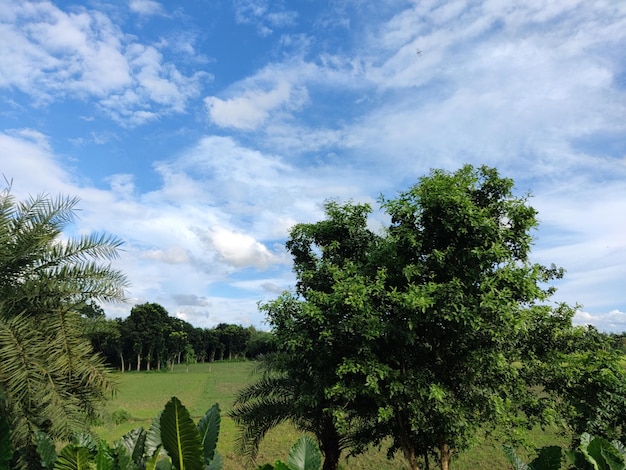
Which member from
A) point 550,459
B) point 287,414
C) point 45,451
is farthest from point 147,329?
point 550,459

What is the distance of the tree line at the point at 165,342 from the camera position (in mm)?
47750

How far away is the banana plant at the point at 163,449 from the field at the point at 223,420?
410 centimetres

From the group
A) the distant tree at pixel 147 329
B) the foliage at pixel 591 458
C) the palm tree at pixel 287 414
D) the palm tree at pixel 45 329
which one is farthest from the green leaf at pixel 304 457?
the distant tree at pixel 147 329

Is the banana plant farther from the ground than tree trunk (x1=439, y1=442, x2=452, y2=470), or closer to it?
farther from the ground

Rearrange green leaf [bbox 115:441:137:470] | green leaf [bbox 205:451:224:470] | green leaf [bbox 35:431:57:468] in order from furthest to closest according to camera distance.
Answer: green leaf [bbox 35:431:57:468]
green leaf [bbox 205:451:224:470]
green leaf [bbox 115:441:137:470]

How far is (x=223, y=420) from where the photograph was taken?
76.2 ft

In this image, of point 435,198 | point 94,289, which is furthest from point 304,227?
point 94,289

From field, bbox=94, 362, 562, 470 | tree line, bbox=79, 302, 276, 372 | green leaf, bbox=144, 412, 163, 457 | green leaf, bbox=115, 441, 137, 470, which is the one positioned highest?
tree line, bbox=79, 302, 276, 372

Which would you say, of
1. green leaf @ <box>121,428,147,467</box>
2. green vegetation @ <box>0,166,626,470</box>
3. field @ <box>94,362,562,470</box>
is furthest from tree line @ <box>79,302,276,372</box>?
green leaf @ <box>121,428,147,467</box>

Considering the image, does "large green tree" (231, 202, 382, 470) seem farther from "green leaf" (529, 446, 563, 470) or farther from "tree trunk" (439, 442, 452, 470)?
"green leaf" (529, 446, 563, 470)

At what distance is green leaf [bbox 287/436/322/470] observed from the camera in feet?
7.87

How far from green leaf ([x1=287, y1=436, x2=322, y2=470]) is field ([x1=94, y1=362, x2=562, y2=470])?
15.7 feet

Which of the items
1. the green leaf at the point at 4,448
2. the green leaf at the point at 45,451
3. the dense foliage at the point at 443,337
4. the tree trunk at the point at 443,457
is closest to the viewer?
the green leaf at the point at 4,448

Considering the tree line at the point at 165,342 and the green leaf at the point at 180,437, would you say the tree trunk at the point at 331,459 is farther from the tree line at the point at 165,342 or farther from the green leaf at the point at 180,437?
the tree line at the point at 165,342
